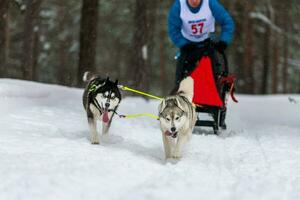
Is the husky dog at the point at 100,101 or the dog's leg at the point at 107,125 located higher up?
the husky dog at the point at 100,101

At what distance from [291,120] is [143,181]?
810 cm

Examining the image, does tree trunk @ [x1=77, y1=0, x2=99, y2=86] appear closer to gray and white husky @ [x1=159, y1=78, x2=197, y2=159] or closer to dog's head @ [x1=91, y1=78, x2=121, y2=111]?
dog's head @ [x1=91, y1=78, x2=121, y2=111]

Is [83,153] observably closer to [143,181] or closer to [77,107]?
[143,181]

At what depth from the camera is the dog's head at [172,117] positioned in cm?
557

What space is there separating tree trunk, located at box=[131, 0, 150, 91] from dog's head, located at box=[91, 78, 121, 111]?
696 cm

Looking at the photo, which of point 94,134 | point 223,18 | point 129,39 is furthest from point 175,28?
point 129,39

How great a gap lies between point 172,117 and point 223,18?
3.18 meters

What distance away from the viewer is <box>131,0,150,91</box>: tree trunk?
44.3 feet

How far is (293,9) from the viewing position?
2594 centimetres

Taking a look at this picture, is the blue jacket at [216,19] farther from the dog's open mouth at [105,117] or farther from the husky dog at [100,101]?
the dog's open mouth at [105,117]

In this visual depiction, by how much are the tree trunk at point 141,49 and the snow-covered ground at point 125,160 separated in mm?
4431

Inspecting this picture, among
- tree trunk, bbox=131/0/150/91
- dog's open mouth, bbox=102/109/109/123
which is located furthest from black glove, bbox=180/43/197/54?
tree trunk, bbox=131/0/150/91

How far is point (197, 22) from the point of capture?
26.8 feet

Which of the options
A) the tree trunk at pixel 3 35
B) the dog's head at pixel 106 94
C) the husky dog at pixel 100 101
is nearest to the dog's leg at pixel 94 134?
the husky dog at pixel 100 101
